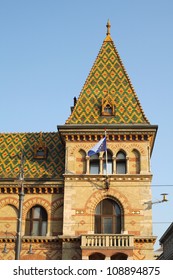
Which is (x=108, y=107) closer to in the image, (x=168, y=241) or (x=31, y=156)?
(x=31, y=156)

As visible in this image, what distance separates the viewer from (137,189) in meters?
28.9

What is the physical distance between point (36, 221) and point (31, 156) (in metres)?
5.04

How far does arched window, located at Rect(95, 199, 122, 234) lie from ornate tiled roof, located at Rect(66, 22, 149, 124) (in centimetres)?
565

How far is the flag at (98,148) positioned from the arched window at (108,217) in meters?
3.38

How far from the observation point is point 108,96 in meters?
32.0

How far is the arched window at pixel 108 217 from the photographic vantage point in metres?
28.2

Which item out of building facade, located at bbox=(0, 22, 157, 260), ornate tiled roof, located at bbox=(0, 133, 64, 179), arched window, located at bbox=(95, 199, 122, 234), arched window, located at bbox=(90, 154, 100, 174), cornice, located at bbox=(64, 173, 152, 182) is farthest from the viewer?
ornate tiled roof, located at bbox=(0, 133, 64, 179)

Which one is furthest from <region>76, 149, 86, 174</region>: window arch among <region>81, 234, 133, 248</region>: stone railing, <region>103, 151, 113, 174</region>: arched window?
<region>81, 234, 133, 248</region>: stone railing

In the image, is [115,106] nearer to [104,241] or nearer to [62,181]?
[62,181]

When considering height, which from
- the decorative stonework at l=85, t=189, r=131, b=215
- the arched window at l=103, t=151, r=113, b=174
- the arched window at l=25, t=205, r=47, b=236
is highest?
the arched window at l=103, t=151, r=113, b=174

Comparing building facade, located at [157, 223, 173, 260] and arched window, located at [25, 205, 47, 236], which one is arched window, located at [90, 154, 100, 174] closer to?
arched window, located at [25, 205, 47, 236]

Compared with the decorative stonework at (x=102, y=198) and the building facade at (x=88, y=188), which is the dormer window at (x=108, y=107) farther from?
the decorative stonework at (x=102, y=198)

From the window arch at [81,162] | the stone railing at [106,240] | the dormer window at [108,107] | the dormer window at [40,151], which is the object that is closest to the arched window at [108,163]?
the window arch at [81,162]

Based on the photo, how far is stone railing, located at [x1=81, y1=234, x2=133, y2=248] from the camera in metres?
26.7
